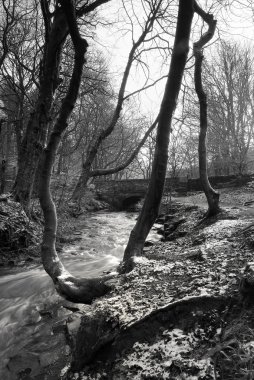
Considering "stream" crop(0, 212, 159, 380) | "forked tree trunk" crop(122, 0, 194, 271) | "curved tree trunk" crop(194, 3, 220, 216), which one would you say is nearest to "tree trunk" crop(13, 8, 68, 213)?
"stream" crop(0, 212, 159, 380)

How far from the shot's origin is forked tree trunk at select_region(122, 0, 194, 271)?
3.88 meters

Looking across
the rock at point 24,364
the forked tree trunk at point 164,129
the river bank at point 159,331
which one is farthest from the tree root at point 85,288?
the rock at point 24,364

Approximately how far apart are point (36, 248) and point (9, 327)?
10.7 ft

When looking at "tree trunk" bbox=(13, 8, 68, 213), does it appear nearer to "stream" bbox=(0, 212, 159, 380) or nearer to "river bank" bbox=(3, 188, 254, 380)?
"stream" bbox=(0, 212, 159, 380)

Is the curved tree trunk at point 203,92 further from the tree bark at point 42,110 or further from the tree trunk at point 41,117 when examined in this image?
the tree trunk at point 41,117

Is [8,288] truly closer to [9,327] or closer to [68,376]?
[9,327]

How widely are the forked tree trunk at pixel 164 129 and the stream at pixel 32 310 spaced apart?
142 centimetres

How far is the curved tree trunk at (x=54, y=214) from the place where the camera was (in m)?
3.64

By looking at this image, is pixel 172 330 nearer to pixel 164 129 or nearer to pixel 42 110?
pixel 164 129

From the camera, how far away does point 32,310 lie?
4680mm

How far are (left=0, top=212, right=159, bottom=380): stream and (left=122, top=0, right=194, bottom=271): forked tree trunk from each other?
142 centimetres

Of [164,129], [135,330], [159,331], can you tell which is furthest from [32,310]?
[164,129]

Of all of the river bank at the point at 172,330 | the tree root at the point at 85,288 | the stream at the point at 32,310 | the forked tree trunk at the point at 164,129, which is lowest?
the stream at the point at 32,310

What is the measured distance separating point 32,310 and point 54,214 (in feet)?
5.36
